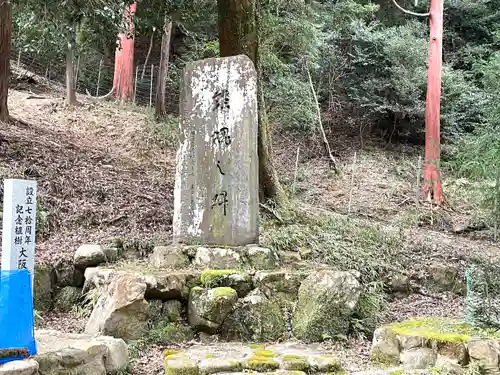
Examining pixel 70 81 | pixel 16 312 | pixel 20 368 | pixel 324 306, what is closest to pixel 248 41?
pixel 324 306

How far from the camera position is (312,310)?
17.3ft

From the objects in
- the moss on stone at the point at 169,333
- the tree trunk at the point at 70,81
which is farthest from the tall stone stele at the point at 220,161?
the tree trunk at the point at 70,81

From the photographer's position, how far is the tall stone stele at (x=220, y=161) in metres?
5.96

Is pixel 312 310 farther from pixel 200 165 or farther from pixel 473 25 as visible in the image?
pixel 473 25

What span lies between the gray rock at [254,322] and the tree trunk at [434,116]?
8524mm

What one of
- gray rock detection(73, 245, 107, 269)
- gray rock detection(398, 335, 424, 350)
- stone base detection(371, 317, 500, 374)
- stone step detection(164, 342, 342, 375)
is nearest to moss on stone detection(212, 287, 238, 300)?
stone step detection(164, 342, 342, 375)

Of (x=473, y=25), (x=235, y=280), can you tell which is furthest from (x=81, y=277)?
(x=473, y=25)

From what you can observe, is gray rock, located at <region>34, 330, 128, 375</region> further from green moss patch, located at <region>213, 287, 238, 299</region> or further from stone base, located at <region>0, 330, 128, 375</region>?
green moss patch, located at <region>213, 287, 238, 299</region>

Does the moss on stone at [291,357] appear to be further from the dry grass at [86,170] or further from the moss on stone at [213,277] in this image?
the dry grass at [86,170]

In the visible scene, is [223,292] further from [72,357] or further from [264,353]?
[72,357]

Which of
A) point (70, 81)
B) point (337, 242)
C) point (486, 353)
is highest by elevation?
point (70, 81)

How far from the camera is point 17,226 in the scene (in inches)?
145

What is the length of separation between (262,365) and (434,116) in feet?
35.6

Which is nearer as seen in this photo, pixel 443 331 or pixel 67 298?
pixel 443 331
